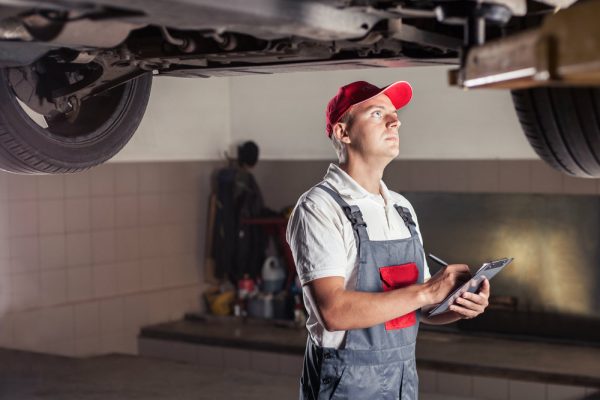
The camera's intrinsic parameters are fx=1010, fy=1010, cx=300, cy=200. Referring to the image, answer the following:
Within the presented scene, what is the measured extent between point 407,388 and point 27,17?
135 centimetres

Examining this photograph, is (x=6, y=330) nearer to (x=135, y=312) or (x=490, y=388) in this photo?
(x=135, y=312)

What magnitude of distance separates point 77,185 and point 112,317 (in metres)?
1.00

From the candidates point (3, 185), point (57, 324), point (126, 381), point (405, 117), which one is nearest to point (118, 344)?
point (57, 324)

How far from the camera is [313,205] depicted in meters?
2.63

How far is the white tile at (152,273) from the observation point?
753 cm

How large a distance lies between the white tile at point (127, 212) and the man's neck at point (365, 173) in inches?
186

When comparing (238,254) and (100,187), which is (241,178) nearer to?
(238,254)

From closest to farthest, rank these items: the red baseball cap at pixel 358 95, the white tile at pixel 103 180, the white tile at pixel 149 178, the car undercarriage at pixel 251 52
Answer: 1. the car undercarriage at pixel 251 52
2. the red baseball cap at pixel 358 95
3. the white tile at pixel 103 180
4. the white tile at pixel 149 178

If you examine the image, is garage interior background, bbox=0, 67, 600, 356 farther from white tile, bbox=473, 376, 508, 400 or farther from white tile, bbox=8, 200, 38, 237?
white tile, bbox=473, 376, 508, 400

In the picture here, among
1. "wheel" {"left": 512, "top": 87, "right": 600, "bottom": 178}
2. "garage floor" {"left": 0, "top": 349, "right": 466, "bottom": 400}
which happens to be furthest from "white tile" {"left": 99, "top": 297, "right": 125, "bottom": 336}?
"wheel" {"left": 512, "top": 87, "right": 600, "bottom": 178}

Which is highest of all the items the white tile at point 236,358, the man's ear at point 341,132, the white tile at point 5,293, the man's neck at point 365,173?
the man's ear at point 341,132

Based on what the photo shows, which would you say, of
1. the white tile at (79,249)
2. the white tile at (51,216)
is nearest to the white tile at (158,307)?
the white tile at (79,249)

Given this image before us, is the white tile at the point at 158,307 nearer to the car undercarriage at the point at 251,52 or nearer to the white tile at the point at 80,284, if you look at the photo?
the white tile at the point at 80,284

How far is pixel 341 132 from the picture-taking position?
280 centimetres
